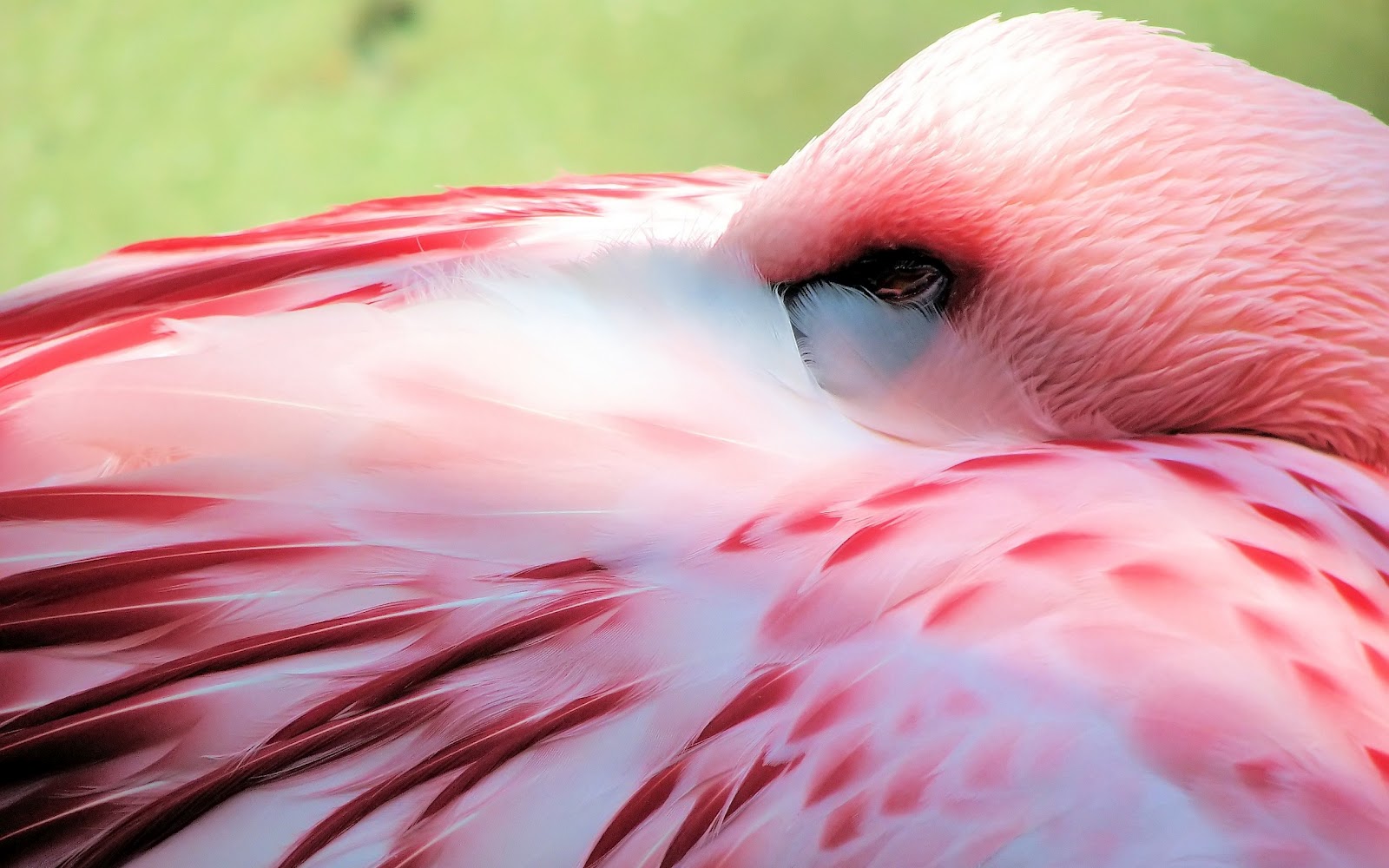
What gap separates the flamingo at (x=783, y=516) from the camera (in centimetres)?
42

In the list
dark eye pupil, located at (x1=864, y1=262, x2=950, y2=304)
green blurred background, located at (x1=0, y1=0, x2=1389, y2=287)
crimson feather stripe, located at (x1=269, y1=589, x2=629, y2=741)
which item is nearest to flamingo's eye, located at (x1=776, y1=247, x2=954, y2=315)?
dark eye pupil, located at (x1=864, y1=262, x2=950, y2=304)

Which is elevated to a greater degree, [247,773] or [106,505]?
[106,505]

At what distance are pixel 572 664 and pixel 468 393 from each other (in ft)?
0.45

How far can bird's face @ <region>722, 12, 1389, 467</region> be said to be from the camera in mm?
588

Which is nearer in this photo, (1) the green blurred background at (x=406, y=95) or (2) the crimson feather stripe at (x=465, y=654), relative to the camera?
(2) the crimson feather stripe at (x=465, y=654)

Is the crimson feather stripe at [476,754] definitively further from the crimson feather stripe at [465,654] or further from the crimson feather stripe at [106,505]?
the crimson feather stripe at [106,505]

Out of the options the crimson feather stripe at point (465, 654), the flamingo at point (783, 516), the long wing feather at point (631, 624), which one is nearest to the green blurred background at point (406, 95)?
the flamingo at point (783, 516)

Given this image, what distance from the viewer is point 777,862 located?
403mm

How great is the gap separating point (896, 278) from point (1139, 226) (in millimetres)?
121

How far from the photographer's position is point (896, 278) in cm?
64

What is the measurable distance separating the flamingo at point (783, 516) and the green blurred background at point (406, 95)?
0.62m

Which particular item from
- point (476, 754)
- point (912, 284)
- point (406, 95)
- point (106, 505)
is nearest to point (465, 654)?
point (476, 754)

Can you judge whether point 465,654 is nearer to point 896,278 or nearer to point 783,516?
point 783,516

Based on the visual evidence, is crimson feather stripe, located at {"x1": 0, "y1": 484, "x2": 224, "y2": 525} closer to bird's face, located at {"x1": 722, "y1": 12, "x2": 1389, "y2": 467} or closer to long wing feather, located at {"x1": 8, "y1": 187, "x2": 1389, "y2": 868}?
long wing feather, located at {"x1": 8, "y1": 187, "x2": 1389, "y2": 868}
